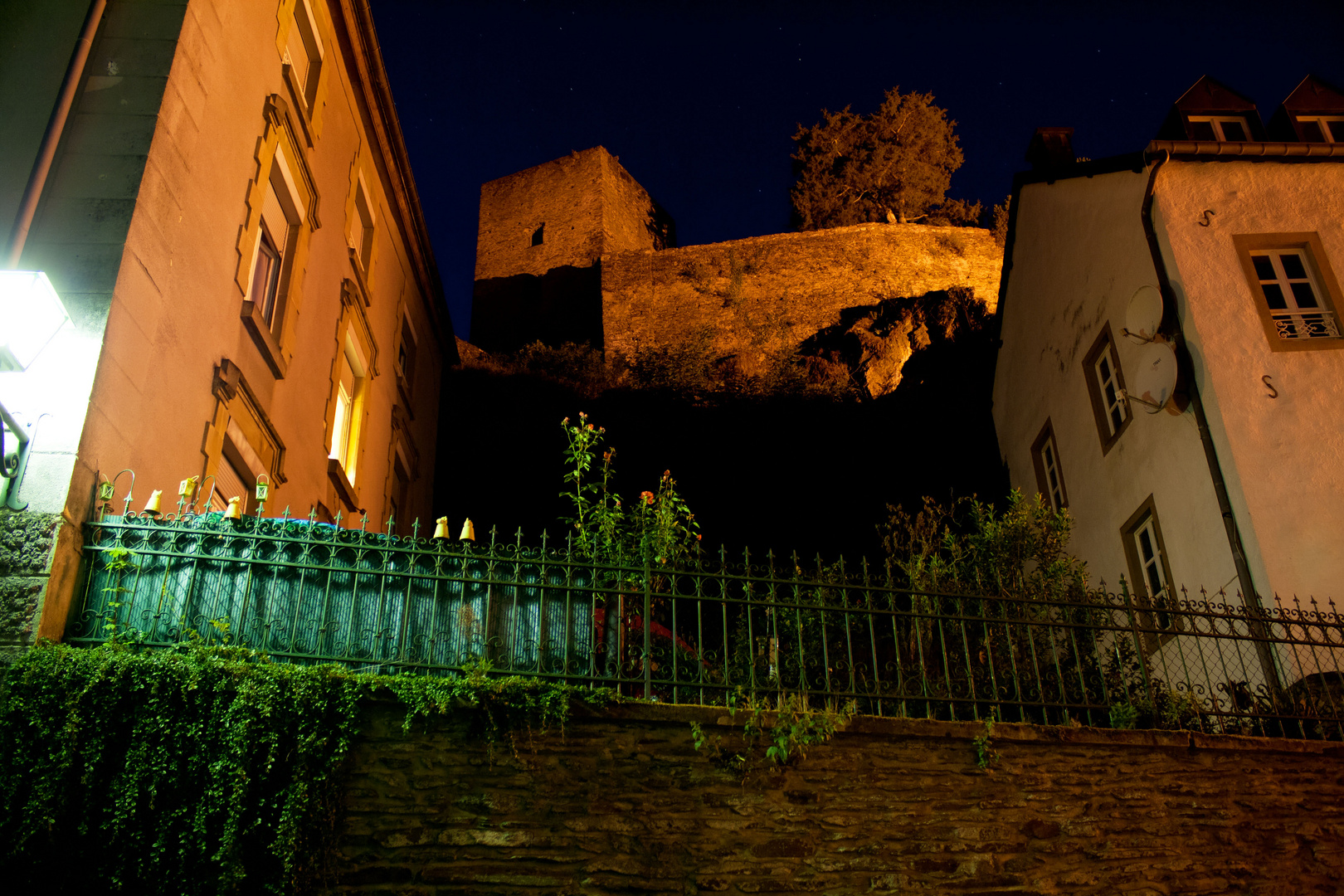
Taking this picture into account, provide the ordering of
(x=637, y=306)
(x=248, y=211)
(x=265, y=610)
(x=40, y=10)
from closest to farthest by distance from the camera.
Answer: (x=265, y=610)
(x=40, y=10)
(x=248, y=211)
(x=637, y=306)

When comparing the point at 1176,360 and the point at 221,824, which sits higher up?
the point at 1176,360

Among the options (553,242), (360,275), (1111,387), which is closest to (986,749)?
(1111,387)

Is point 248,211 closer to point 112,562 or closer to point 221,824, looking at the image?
point 112,562

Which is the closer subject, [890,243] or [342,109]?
[342,109]

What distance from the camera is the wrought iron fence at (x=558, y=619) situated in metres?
6.53

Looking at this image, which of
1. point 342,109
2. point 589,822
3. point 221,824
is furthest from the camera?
point 342,109

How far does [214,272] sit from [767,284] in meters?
21.1

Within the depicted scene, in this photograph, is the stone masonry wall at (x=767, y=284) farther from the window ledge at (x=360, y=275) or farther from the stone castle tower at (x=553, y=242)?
the window ledge at (x=360, y=275)

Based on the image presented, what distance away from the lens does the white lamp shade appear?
613 cm

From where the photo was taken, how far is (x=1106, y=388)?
1275 centimetres

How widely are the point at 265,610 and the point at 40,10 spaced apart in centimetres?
501

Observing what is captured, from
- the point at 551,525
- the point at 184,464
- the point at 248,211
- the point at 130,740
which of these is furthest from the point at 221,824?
the point at 551,525

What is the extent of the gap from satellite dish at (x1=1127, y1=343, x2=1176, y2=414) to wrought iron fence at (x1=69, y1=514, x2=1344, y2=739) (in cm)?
320

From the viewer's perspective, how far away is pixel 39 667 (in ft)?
18.2
